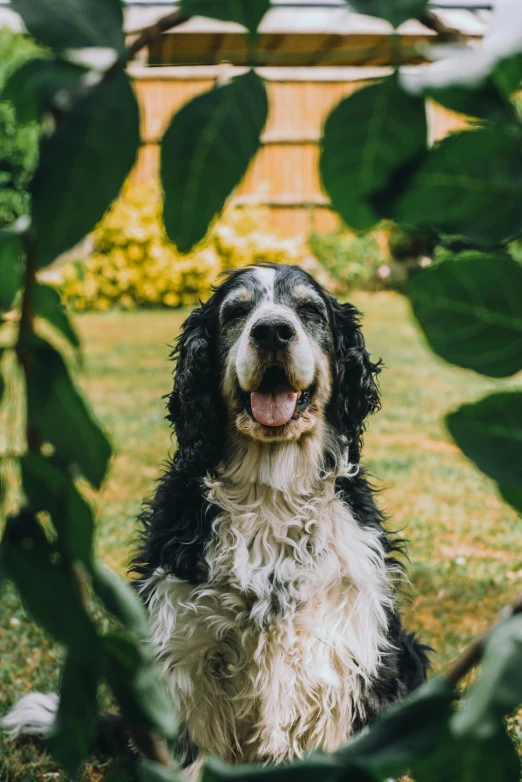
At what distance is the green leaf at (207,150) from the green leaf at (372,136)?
0.06m

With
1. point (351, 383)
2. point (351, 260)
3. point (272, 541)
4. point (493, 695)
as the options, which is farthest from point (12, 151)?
point (493, 695)

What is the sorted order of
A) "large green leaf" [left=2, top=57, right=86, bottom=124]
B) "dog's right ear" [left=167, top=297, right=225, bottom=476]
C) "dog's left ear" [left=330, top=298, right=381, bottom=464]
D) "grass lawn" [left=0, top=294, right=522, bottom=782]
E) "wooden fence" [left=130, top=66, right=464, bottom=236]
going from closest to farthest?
"large green leaf" [left=2, top=57, right=86, bottom=124], "dog's right ear" [left=167, top=297, right=225, bottom=476], "dog's left ear" [left=330, top=298, right=381, bottom=464], "grass lawn" [left=0, top=294, right=522, bottom=782], "wooden fence" [left=130, top=66, right=464, bottom=236]

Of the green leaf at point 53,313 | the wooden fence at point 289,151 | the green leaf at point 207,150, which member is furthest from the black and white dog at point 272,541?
the wooden fence at point 289,151

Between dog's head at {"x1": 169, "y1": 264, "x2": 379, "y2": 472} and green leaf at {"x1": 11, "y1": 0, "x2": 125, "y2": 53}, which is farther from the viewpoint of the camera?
dog's head at {"x1": 169, "y1": 264, "x2": 379, "y2": 472}

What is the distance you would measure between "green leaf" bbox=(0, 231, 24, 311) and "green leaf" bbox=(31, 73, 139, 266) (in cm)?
5

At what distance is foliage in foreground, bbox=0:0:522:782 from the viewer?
59cm

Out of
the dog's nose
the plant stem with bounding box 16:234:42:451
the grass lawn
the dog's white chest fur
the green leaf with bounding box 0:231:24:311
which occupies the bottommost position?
the grass lawn

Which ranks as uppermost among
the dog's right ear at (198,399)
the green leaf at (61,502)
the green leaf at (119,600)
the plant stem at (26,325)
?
the plant stem at (26,325)

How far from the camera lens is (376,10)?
0.58m

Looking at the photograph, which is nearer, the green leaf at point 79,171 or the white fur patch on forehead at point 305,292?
the green leaf at point 79,171

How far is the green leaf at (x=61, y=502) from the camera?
0.64 meters

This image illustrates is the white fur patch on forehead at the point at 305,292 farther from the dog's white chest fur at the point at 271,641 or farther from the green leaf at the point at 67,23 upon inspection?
the green leaf at the point at 67,23

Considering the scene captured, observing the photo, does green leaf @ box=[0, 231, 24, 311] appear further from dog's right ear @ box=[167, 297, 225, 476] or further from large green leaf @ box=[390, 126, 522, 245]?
dog's right ear @ box=[167, 297, 225, 476]

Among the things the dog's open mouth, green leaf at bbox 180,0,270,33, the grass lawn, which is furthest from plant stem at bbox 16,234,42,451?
the dog's open mouth
